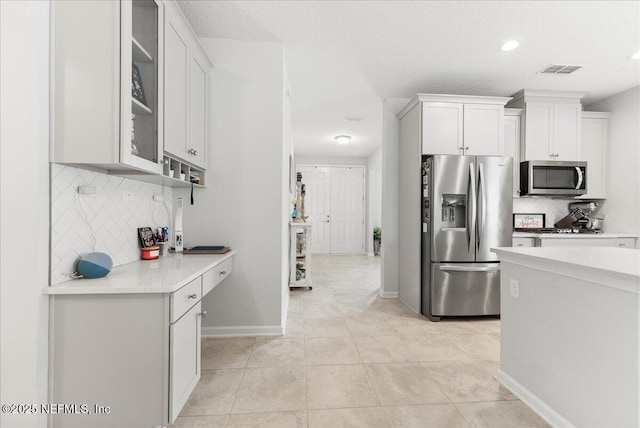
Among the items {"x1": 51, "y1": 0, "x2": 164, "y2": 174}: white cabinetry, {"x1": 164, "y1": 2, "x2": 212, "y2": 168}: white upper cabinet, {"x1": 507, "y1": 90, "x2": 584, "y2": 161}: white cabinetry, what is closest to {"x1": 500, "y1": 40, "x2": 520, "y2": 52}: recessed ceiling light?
{"x1": 507, "y1": 90, "x2": 584, "y2": 161}: white cabinetry

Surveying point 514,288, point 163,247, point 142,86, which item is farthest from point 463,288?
point 142,86

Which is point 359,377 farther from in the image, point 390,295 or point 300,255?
point 300,255

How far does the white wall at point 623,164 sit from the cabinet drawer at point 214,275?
4.59 meters

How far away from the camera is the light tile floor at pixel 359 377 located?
5.24 feet

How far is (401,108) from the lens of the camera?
3.87 meters

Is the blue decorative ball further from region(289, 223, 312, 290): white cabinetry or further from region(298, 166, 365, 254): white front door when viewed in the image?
region(298, 166, 365, 254): white front door

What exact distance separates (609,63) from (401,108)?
2083 millimetres

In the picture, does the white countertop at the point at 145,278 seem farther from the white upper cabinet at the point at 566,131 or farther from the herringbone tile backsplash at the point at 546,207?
the white upper cabinet at the point at 566,131

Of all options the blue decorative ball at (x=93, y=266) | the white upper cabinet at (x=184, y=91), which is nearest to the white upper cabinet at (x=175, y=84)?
the white upper cabinet at (x=184, y=91)

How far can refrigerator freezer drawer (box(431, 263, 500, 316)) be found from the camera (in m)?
3.00

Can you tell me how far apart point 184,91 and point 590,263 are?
2.59m

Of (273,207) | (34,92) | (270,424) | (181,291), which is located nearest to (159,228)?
(273,207)

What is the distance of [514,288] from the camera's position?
1.83 meters

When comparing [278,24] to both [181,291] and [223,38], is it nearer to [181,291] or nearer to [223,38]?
[223,38]
